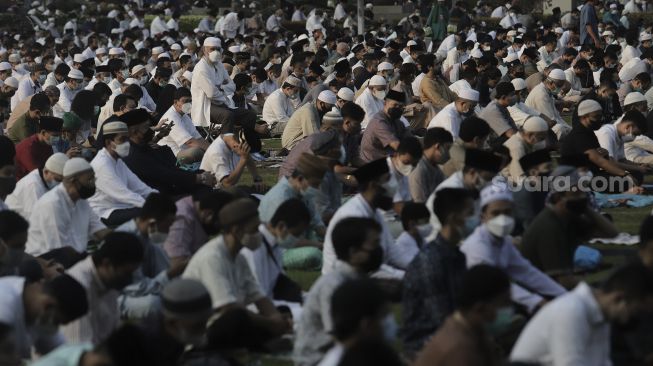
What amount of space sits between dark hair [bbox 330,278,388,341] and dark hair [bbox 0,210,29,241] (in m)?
2.94

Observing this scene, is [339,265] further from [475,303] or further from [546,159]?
[546,159]

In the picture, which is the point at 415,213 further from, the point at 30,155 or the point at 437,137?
the point at 30,155

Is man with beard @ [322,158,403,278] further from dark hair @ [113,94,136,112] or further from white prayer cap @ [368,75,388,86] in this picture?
white prayer cap @ [368,75,388,86]

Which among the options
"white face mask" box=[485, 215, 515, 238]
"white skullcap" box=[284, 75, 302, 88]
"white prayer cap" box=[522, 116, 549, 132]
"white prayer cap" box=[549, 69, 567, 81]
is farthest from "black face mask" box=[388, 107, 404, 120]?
"white face mask" box=[485, 215, 515, 238]

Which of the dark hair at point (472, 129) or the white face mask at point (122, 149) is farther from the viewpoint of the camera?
the white face mask at point (122, 149)

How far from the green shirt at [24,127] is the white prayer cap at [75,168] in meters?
5.10

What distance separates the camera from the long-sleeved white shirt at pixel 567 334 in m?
6.14

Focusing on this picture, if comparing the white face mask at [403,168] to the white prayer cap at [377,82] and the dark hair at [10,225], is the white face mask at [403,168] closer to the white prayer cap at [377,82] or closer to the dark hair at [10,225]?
the dark hair at [10,225]

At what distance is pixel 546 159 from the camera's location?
399 inches

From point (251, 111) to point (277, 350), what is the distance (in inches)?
364

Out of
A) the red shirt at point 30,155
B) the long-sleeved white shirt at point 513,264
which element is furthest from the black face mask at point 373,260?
the red shirt at point 30,155

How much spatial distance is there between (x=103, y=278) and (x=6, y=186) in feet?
12.6

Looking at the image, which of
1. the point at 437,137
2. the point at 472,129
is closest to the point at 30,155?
the point at 437,137

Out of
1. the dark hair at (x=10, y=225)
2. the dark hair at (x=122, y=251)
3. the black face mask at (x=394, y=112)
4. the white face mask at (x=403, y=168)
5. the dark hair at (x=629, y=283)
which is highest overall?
the dark hair at (x=629, y=283)
